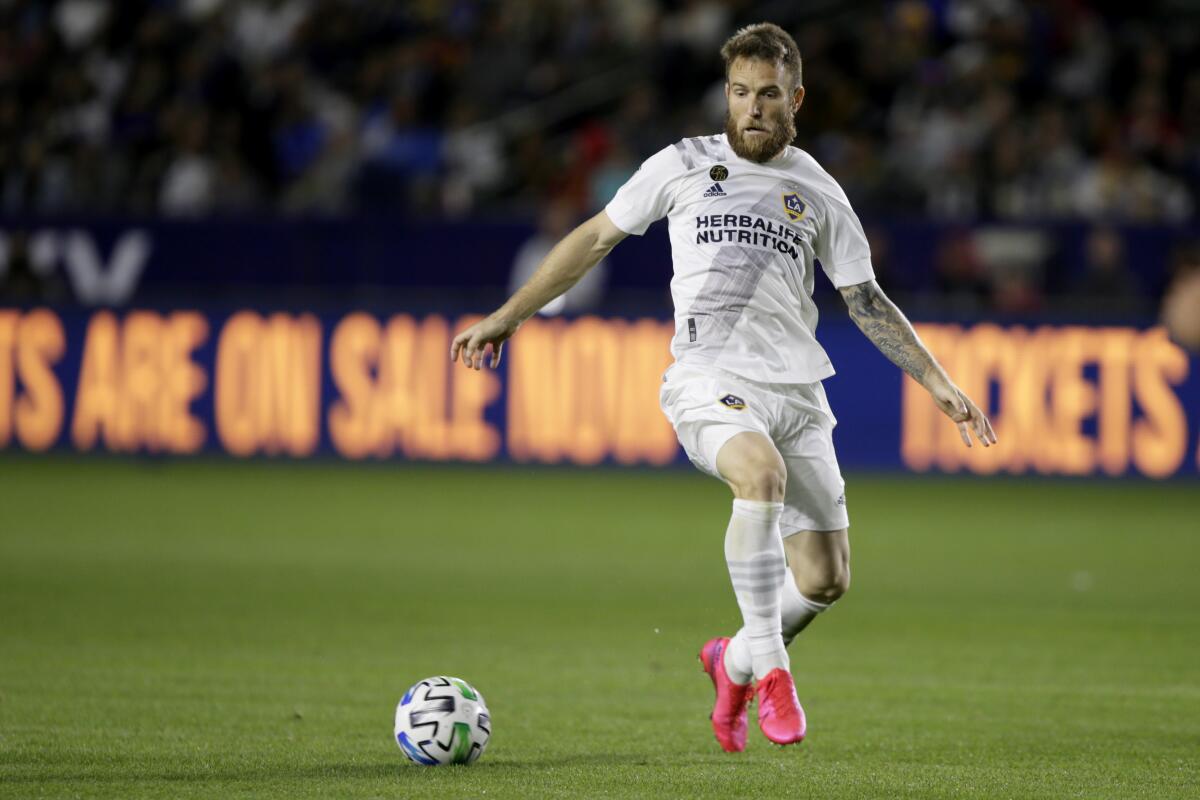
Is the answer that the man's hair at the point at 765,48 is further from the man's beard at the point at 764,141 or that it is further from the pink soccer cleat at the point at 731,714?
the pink soccer cleat at the point at 731,714

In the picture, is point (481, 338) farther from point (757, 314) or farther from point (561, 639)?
point (561, 639)

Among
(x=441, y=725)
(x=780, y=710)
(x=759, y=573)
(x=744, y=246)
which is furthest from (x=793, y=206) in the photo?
(x=441, y=725)

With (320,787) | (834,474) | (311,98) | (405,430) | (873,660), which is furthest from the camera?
(311,98)

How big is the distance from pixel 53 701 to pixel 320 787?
2023mm

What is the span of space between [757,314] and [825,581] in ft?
3.13

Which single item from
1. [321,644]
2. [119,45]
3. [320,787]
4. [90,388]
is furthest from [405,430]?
[320,787]

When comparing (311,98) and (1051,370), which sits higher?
(311,98)

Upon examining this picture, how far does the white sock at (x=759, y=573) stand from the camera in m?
6.21

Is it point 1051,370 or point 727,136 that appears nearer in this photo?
point 727,136

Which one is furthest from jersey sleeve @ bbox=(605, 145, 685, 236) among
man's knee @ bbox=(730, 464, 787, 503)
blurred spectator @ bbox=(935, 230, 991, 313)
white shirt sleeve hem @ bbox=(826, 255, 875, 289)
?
blurred spectator @ bbox=(935, 230, 991, 313)

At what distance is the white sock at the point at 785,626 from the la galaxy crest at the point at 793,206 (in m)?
1.27

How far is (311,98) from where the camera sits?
21578 mm

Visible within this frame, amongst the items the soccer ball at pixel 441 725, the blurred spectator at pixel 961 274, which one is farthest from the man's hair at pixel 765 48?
the blurred spectator at pixel 961 274

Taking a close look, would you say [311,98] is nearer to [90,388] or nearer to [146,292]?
[146,292]
